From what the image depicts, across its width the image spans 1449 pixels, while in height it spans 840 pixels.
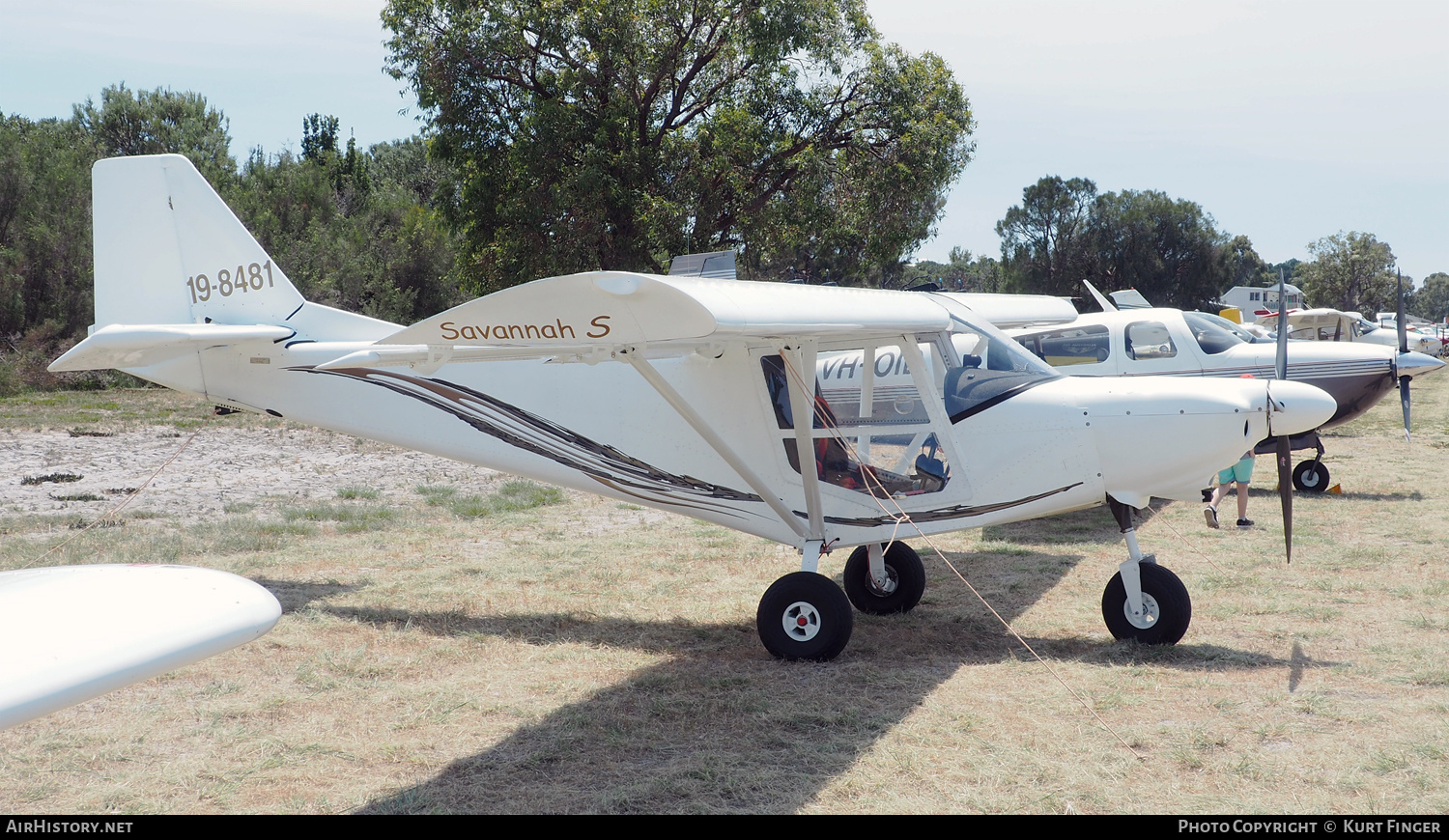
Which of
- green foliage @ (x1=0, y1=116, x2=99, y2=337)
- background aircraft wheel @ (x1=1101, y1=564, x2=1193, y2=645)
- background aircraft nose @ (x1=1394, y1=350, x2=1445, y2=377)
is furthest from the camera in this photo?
green foliage @ (x1=0, y1=116, x2=99, y2=337)

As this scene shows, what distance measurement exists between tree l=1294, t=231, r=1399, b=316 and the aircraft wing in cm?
8293

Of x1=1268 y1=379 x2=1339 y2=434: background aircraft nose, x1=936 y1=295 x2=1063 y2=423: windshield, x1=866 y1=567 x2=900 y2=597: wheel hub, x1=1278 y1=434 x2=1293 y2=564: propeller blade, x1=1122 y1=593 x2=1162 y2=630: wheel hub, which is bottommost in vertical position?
x1=866 y1=567 x2=900 y2=597: wheel hub

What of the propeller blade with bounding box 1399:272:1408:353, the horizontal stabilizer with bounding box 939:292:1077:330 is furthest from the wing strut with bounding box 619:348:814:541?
the propeller blade with bounding box 1399:272:1408:353

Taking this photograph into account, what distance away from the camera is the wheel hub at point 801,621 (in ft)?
19.3

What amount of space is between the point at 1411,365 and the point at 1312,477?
68.9 inches

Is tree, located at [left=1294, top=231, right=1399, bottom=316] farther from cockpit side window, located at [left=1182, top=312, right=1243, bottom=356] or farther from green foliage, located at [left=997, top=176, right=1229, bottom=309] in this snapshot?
cockpit side window, located at [left=1182, top=312, right=1243, bottom=356]

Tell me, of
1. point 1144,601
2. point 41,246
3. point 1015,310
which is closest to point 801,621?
point 1144,601

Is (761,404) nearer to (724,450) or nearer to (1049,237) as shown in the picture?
(724,450)

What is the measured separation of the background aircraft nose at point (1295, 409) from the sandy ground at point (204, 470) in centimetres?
953

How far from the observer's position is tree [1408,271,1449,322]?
434 feet

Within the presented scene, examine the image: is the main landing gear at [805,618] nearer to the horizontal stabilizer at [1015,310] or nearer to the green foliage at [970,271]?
the horizontal stabilizer at [1015,310]

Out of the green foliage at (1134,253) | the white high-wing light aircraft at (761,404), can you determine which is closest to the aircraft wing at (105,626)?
the white high-wing light aircraft at (761,404)
